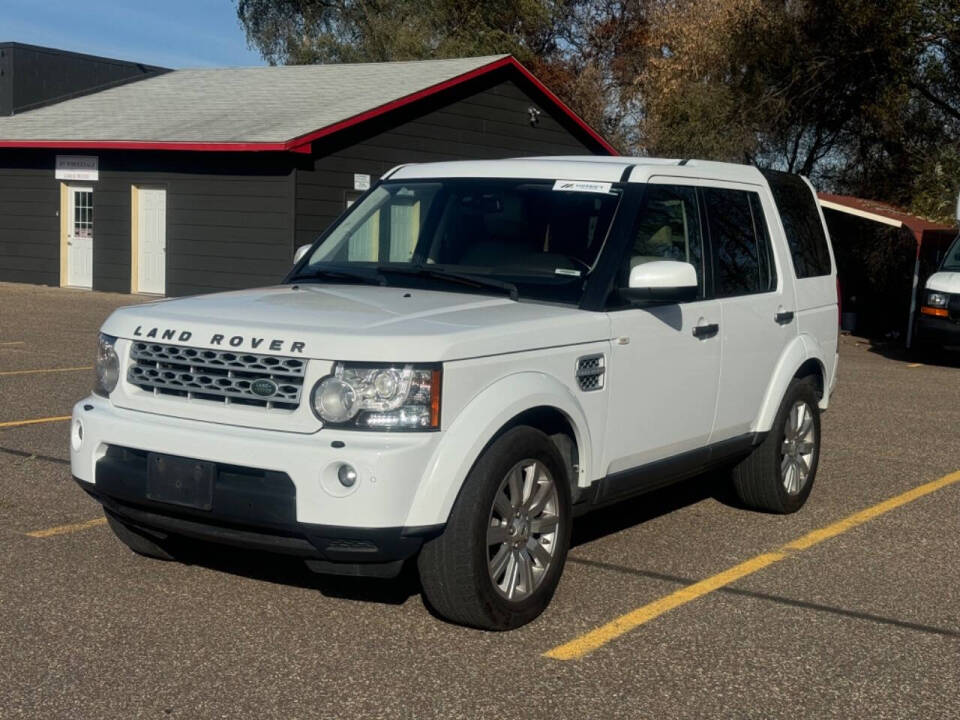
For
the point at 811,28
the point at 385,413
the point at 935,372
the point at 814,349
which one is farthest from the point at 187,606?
the point at 811,28

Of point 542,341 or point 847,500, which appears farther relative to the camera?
point 847,500

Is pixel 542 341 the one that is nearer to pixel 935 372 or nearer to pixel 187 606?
pixel 187 606

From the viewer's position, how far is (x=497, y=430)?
504 cm

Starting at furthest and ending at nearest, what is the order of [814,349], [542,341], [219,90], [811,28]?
[219,90], [811,28], [814,349], [542,341]

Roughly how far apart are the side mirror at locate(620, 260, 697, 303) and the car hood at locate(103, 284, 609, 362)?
0.24m

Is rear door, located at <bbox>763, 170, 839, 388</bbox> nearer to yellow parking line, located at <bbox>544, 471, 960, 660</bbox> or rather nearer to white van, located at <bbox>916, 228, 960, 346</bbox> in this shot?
yellow parking line, located at <bbox>544, 471, 960, 660</bbox>

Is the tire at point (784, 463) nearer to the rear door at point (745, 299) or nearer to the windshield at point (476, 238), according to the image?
the rear door at point (745, 299)

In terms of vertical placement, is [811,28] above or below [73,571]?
above

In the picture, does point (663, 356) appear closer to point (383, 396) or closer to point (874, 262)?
point (383, 396)

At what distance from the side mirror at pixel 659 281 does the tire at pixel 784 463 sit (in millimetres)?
1706

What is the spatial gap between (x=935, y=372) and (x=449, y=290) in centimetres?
1269

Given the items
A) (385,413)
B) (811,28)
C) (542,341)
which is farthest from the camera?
(811,28)

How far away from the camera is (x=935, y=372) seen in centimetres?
1720

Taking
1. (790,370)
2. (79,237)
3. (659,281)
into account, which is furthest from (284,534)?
(79,237)
